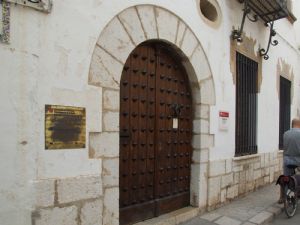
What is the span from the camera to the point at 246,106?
21.4 feet

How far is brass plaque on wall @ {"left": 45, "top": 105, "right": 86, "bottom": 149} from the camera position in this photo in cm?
308

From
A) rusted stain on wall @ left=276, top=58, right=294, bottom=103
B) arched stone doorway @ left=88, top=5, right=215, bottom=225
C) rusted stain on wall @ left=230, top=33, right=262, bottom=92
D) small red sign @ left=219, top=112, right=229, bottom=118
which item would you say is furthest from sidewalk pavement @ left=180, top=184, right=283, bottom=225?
rusted stain on wall @ left=276, top=58, right=294, bottom=103

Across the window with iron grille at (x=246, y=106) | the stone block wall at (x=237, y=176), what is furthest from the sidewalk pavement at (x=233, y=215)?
the window with iron grille at (x=246, y=106)

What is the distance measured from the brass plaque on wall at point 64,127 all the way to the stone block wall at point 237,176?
245 cm

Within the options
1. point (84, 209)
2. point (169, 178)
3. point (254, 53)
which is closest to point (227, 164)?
point (169, 178)

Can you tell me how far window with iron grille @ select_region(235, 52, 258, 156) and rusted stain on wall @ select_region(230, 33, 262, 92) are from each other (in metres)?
0.09

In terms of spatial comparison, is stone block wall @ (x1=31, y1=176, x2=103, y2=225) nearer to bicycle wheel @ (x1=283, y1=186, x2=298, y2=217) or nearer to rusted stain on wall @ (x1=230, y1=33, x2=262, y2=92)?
bicycle wheel @ (x1=283, y1=186, x2=298, y2=217)

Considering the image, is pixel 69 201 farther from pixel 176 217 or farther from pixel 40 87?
pixel 176 217

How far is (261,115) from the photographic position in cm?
717

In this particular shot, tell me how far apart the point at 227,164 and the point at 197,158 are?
34.3 inches

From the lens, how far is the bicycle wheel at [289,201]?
523 centimetres

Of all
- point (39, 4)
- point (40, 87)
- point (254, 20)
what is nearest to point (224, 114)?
point (254, 20)

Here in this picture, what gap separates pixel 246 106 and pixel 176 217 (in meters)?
2.91

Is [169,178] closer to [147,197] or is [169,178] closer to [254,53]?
[147,197]
